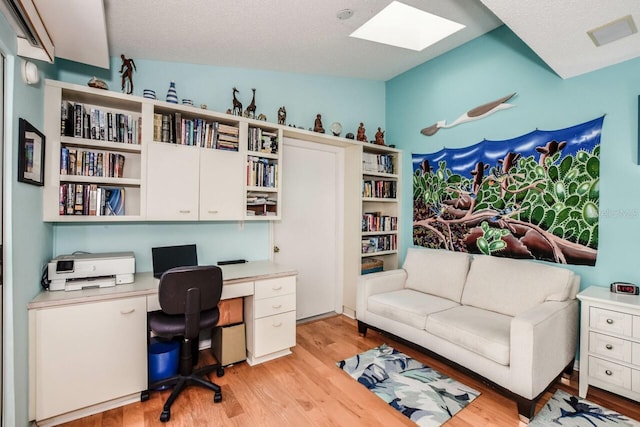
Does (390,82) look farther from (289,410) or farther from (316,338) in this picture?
(289,410)

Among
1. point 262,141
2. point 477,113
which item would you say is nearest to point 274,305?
point 262,141

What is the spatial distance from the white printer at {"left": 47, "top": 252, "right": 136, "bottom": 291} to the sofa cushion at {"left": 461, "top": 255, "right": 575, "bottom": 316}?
2.84 metres

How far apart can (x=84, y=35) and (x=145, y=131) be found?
655 mm

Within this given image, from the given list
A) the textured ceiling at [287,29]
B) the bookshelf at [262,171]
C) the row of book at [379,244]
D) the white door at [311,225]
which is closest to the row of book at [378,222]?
the row of book at [379,244]

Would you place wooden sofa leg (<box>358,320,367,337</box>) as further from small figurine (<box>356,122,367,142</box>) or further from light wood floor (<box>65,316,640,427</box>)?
small figurine (<box>356,122,367,142</box>)

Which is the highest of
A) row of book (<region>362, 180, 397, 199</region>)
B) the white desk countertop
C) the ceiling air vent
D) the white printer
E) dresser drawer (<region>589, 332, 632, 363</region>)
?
the ceiling air vent

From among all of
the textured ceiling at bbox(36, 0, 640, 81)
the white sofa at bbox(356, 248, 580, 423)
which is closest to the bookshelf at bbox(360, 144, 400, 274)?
the white sofa at bbox(356, 248, 580, 423)

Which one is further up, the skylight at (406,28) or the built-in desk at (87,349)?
the skylight at (406,28)

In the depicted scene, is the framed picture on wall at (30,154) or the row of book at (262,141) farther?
the row of book at (262,141)

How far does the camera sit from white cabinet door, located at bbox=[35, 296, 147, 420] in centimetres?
174

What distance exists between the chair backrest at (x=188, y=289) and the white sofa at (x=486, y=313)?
1.59 metres

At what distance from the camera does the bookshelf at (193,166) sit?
235 centimetres

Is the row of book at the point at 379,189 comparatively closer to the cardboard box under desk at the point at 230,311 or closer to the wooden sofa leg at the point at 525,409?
the cardboard box under desk at the point at 230,311

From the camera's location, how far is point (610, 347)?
2012mm
